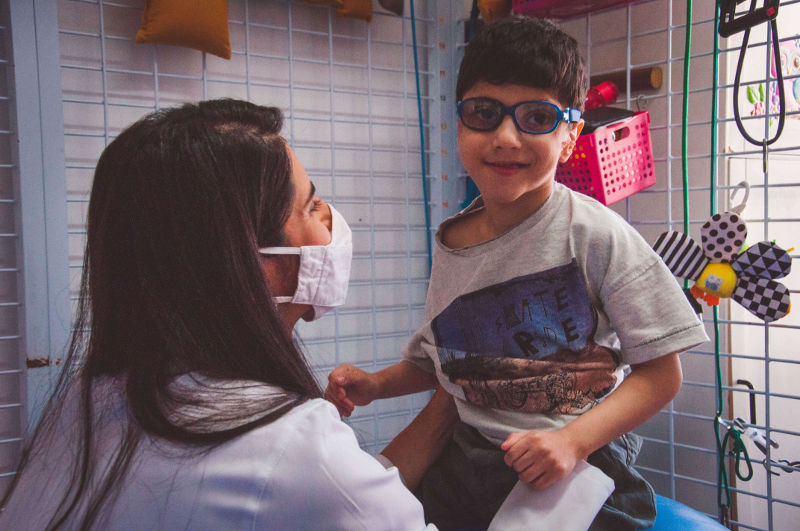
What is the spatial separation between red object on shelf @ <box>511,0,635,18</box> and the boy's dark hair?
2.12 feet

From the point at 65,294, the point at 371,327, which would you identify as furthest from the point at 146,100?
the point at 371,327

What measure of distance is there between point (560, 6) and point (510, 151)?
2.77 feet

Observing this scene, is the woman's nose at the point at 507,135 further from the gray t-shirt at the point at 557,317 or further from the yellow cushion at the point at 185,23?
the yellow cushion at the point at 185,23

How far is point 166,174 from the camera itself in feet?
2.35

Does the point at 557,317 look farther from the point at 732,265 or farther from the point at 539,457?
the point at 732,265

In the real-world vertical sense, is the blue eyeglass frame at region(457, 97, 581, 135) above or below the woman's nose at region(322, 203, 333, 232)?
above

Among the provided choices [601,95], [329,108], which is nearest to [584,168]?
[601,95]

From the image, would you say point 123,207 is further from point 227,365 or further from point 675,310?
point 675,310

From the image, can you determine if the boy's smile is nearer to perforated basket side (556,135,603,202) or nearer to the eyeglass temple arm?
the eyeglass temple arm

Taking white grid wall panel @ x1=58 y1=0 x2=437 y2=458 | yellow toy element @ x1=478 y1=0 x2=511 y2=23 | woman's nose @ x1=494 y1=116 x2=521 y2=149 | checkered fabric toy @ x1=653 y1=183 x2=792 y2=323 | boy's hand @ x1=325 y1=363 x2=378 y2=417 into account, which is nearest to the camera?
woman's nose @ x1=494 y1=116 x2=521 y2=149

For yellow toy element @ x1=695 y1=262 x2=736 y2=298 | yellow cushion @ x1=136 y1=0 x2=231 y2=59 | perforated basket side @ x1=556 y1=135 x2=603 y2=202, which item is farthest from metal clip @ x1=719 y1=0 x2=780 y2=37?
yellow cushion @ x1=136 y1=0 x2=231 y2=59

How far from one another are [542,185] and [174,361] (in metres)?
0.64

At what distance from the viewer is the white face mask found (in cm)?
95

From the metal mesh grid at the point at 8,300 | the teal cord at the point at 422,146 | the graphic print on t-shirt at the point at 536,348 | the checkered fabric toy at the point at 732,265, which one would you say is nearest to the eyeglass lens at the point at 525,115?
the graphic print on t-shirt at the point at 536,348
